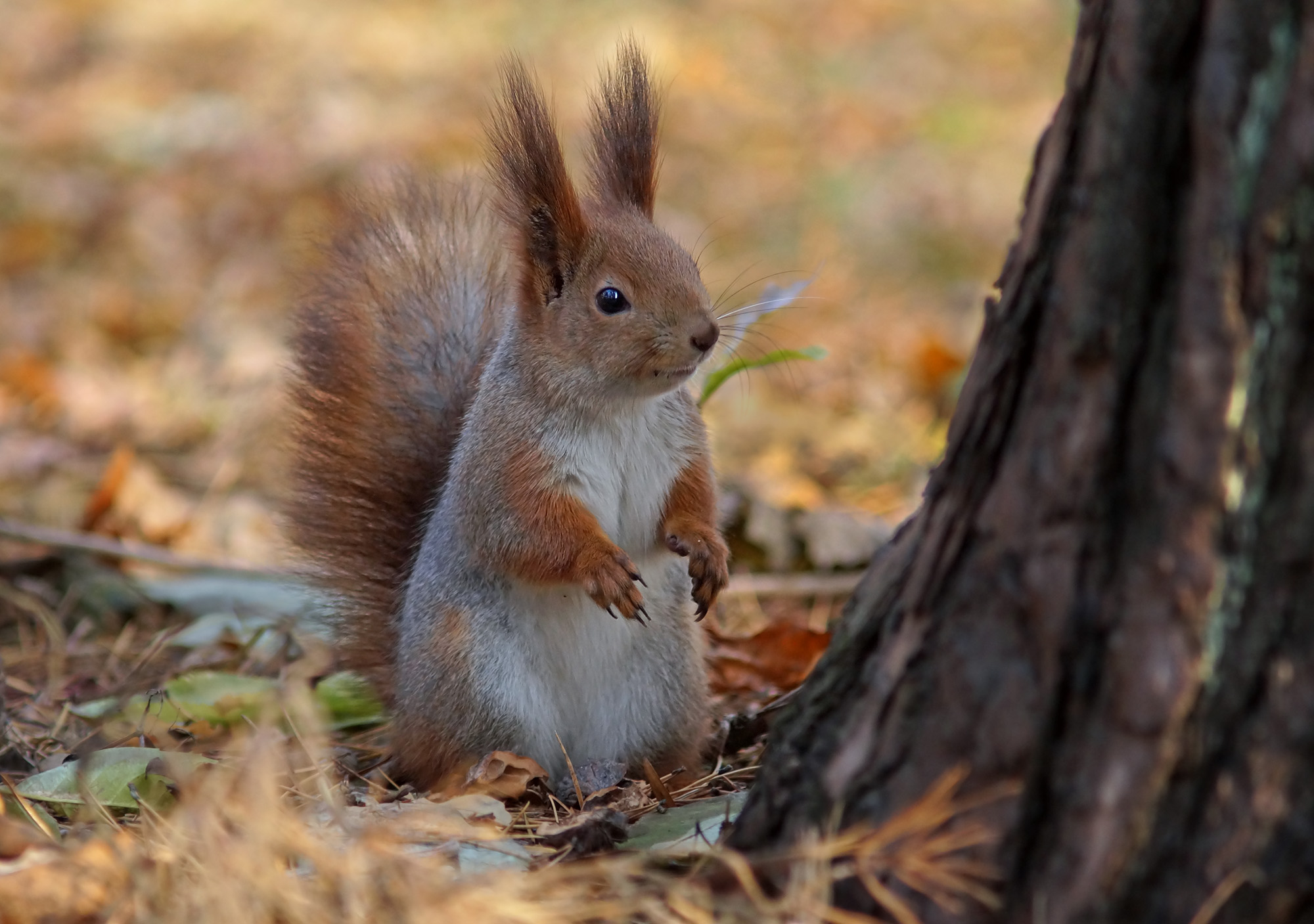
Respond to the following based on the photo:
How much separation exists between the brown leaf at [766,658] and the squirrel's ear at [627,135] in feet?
2.57

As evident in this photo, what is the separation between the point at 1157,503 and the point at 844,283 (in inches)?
157

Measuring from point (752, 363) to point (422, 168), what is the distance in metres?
1.75

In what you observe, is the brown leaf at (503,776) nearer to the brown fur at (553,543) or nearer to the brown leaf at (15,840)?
the brown fur at (553,543)

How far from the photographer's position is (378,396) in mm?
2383

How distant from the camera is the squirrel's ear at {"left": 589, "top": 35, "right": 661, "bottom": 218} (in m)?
2.05

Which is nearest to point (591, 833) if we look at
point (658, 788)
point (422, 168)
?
point (658, 788)

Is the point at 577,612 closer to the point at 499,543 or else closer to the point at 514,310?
the point at 499,543

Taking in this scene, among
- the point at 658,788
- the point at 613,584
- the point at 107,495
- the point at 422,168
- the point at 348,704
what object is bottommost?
the point at 348,704

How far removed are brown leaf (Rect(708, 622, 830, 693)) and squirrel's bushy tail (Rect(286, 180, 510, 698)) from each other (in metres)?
0.60

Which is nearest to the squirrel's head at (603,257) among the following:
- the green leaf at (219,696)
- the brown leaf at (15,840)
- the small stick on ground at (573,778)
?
the small stick on ground at (573,778)

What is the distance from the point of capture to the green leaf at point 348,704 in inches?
96.7

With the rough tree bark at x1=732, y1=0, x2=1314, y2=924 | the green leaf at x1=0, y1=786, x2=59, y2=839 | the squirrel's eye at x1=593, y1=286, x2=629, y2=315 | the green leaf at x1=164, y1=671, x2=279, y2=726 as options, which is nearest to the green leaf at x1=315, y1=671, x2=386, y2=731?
the green leaf at x1=164, y1=671, x2=279, y2=726

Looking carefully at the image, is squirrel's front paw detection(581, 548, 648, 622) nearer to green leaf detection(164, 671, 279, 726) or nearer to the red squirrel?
the red squirrel

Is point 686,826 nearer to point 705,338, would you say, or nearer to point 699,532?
point 699,532
